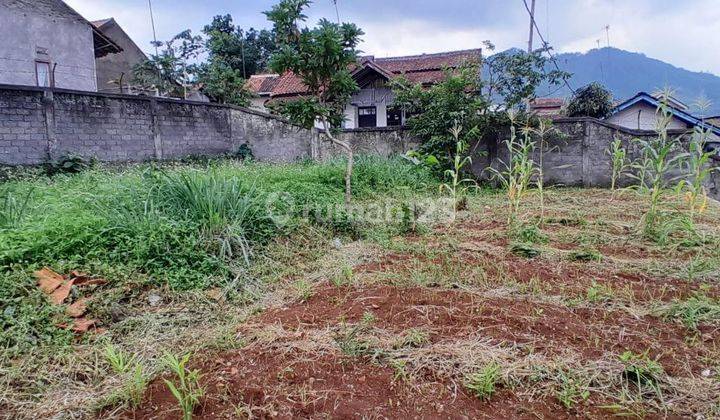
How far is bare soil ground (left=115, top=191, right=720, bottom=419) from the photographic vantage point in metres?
1.40

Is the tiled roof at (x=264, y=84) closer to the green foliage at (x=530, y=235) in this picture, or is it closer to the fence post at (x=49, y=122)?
the fence post at (x=49, y=122)

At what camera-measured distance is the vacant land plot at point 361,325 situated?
56.7 inches

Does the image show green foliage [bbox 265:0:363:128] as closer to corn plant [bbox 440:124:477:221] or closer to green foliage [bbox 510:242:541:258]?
corn plant [bbox 440:124:477:221]

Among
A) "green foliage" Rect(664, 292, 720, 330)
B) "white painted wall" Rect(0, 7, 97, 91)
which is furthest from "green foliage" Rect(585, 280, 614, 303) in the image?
"white painted wall" Rect(0, 7, 97, 91)

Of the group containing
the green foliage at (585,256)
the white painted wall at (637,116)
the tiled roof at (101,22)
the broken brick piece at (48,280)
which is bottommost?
the green foliage at (585,256)

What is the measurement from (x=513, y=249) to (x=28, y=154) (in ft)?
25.2

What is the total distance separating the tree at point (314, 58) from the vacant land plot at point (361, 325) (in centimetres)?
156

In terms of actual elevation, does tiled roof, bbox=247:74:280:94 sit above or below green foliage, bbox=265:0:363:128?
above

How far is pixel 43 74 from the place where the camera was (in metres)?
10.2

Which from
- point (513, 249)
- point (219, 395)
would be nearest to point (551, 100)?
point (513, 249)

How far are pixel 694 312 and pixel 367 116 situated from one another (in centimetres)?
1331

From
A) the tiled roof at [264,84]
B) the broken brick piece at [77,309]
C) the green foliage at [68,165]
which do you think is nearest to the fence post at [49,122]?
the green foliage at [68,165]

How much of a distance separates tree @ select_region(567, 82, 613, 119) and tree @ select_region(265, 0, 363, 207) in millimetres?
10173

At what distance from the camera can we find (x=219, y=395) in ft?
4.78
